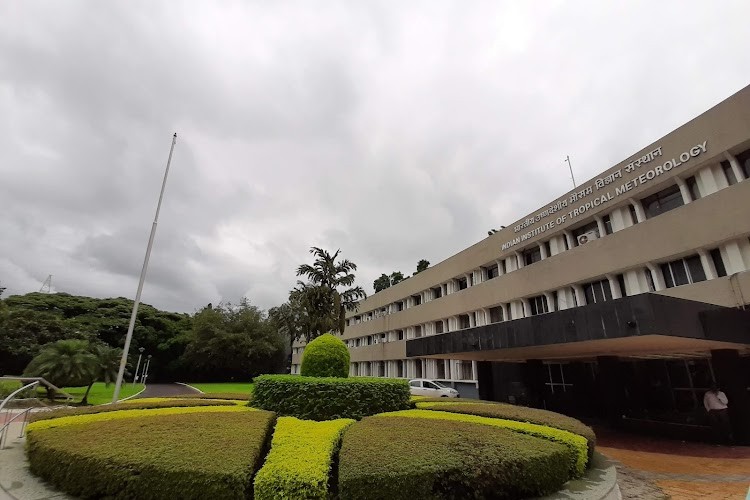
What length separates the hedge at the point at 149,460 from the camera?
5316 millimetres

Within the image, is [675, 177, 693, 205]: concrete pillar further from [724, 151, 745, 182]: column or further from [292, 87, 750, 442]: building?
[724, 151, 745, 182]: column

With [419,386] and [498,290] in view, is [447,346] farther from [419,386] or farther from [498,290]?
[419,386]

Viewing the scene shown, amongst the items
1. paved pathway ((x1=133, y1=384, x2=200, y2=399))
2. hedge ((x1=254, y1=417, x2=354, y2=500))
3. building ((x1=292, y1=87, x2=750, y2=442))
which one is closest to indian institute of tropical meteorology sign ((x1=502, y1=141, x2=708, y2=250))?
building ((x1=292, y1=87, x2=750, y2=442))

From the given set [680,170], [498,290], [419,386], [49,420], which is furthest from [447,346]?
[49,420]

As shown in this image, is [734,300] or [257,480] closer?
[257,480]

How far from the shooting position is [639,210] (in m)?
16.7

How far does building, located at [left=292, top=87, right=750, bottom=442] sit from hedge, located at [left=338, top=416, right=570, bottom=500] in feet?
17.3

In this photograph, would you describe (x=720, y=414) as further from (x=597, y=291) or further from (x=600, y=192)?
(x=600, y=192)

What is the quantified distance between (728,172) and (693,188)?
1167mm

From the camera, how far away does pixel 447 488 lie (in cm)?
566

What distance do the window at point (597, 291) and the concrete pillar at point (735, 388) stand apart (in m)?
4.81

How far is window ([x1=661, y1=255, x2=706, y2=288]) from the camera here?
14359 millimetres

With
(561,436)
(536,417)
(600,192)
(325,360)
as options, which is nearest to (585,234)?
(600,192)

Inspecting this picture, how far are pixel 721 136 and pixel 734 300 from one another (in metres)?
5.95
